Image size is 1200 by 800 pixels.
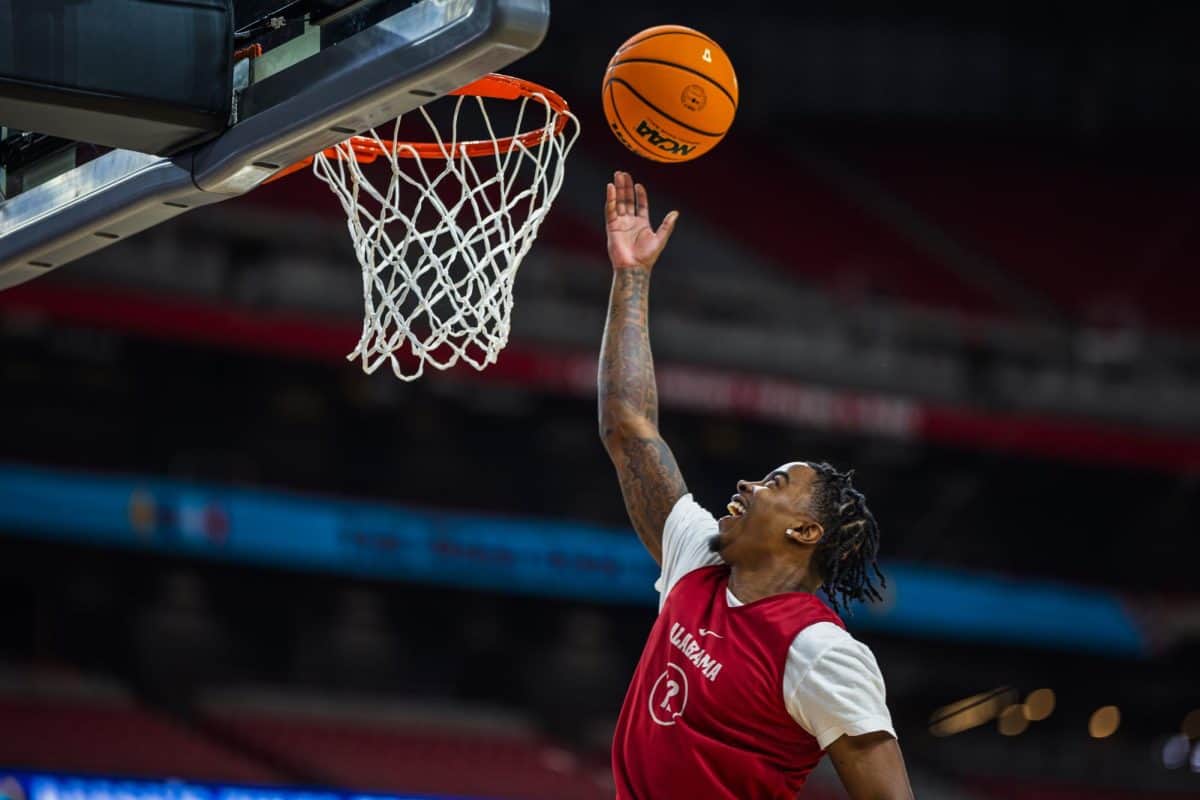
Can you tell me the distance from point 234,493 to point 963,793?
5529 millimetres

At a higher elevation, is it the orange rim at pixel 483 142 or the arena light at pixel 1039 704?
the orange rim at pixel 483 142

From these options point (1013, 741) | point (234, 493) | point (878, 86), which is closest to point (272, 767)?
point (234, 493)

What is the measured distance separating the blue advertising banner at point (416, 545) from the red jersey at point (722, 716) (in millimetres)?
7676

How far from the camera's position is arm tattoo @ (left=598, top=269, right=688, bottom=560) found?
11.4 ft

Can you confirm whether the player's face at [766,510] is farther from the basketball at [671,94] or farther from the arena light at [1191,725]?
the arena light at [1191,725]

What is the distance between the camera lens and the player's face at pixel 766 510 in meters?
3.13

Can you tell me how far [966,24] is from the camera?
14.7 metres

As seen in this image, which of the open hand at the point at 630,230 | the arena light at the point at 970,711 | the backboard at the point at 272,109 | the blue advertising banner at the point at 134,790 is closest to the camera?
the backboard at the point at 272,109

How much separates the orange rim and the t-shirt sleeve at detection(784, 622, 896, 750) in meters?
1.20

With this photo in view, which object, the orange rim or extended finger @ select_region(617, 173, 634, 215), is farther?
extended finger @ select_region(617, 173, 634, 215)

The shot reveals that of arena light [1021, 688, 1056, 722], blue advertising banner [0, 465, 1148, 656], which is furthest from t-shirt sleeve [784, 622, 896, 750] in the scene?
arena light [1021, 688, 1056, 722]

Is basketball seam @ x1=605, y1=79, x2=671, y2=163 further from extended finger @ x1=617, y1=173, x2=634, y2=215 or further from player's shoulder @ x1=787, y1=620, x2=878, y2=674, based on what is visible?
player's shoulder @ x1=787, y1=620, x2=878, y2=674

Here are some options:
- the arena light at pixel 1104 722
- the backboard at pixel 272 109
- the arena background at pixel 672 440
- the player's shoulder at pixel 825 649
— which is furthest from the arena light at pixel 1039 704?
the backboard at pixel 272 109

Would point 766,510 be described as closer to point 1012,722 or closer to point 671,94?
point 671,94
